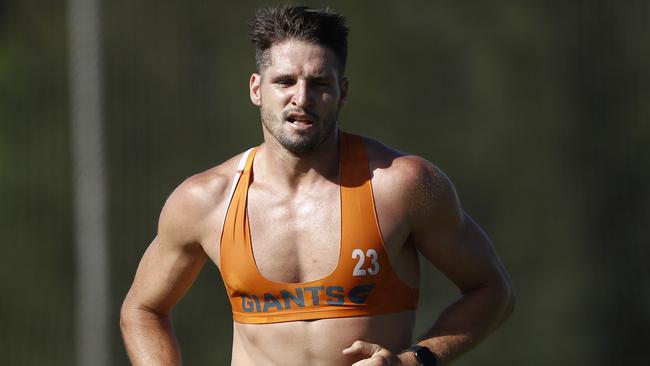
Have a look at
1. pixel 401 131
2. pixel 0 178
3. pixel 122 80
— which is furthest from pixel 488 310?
pixel 0 178

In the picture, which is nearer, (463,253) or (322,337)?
(322,337)

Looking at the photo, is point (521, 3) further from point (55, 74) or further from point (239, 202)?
point (239, 202)

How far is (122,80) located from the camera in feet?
42.7

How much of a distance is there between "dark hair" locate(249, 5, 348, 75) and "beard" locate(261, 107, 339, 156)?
20 centimetres

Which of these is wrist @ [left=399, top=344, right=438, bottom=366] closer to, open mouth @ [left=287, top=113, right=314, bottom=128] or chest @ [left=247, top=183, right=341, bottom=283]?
chest @ [left=247, top=183, right=341, bottom=283]

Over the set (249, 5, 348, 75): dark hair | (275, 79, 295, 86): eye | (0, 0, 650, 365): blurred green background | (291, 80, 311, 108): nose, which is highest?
(249, 5, 348, 75): dark hair

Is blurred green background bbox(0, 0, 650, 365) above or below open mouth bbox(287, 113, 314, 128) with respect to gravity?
below

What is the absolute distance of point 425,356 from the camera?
15.1 ft

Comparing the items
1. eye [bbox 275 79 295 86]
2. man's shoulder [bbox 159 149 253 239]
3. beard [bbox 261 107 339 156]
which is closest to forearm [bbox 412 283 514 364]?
beard [bbox 261 107 339 156]

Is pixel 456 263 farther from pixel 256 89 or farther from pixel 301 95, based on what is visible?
pixel 256 89

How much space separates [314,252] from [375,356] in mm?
523

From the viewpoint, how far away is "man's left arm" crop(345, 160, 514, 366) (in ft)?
15.5

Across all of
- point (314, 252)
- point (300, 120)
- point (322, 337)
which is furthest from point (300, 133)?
point (322, 337)

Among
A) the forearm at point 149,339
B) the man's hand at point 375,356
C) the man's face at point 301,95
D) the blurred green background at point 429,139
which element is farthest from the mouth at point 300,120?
the blurred green background at point 429,139
